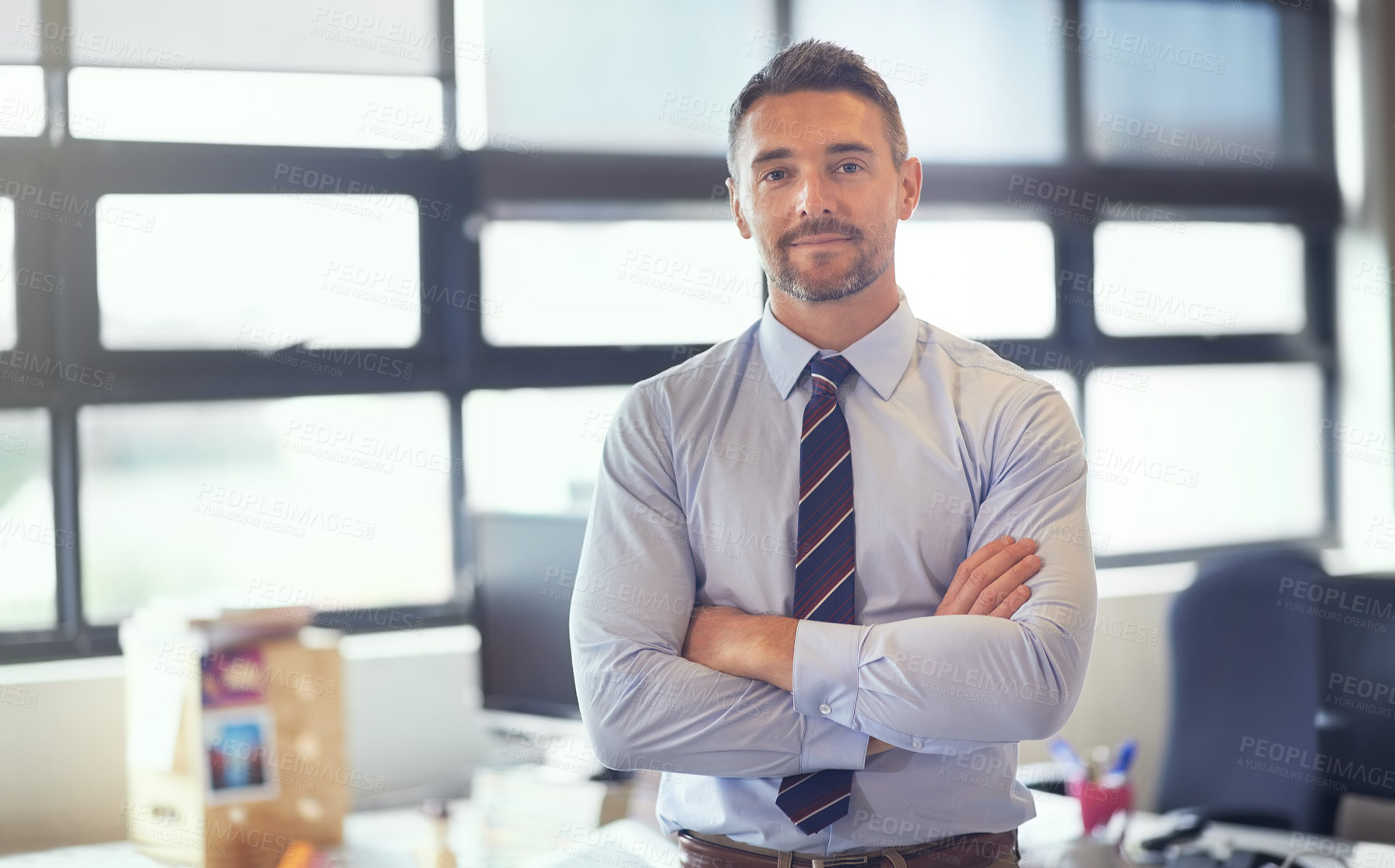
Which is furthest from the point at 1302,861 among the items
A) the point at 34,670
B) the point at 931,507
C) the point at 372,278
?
the point at 34,670

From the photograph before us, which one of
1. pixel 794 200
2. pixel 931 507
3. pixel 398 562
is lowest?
pixel 398 562

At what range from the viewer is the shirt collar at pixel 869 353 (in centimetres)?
159

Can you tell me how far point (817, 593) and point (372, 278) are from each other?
1.99 meters

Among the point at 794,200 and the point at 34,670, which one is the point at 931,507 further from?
the point at 34,670

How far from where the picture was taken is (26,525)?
278 cm

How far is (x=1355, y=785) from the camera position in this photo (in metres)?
2.89

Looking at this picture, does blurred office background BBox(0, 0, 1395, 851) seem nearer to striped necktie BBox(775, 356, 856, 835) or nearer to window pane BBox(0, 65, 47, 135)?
window pane BBox(0, 65, 47, 135)

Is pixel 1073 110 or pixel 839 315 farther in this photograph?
pixel 1073 110

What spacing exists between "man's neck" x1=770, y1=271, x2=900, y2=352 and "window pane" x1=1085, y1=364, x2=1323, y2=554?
2.39 m

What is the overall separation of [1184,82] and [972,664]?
3.24 meters

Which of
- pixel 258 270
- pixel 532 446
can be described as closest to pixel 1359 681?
pixel 532 446

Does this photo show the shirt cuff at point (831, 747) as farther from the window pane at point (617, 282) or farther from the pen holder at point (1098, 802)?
the window pane at point (617, 282)

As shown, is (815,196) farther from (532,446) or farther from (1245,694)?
(1245,694)

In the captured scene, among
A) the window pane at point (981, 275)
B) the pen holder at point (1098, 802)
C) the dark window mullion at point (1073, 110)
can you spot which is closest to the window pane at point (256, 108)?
the window pane at point (981, 275)
